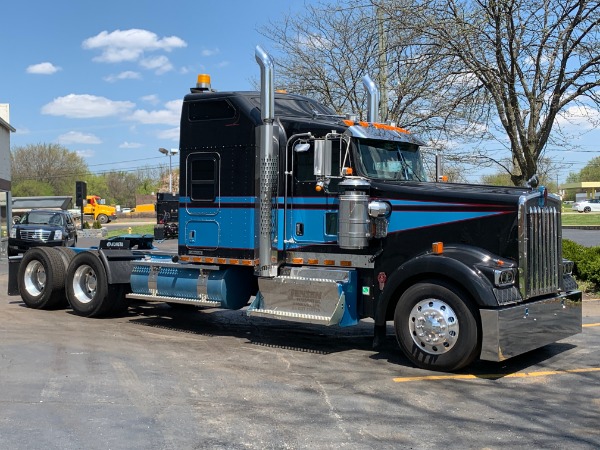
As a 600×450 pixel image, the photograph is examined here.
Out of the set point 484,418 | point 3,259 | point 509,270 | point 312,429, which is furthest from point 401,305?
point 3,259

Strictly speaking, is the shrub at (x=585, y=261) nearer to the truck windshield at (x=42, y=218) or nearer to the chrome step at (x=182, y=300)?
the chrome step at (x=182, y=300)

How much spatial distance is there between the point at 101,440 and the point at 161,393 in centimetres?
131

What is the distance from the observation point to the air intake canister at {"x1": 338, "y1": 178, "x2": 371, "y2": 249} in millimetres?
7504

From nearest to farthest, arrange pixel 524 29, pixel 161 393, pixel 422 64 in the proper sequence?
pixel 161 393 → pixel 524 29 → pixel 422 64

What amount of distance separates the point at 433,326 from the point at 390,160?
231 centimetres

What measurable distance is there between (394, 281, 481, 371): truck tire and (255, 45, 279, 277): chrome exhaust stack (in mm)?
1952

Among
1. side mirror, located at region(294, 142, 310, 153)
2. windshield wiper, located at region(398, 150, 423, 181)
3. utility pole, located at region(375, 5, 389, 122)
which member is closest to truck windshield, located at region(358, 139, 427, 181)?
windshield wiper, located at region(398, 150, 423, 181)

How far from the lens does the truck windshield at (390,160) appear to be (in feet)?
25.8

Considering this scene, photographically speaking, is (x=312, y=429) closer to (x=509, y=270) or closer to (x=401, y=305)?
(x=401, y=305)

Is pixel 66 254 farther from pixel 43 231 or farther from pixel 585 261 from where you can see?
pixel 43 231

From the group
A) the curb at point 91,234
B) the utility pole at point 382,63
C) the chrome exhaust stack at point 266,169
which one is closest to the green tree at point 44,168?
the curb at point 91,234

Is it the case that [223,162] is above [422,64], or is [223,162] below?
below

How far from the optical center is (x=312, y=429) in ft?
16.5

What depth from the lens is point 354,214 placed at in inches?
296
